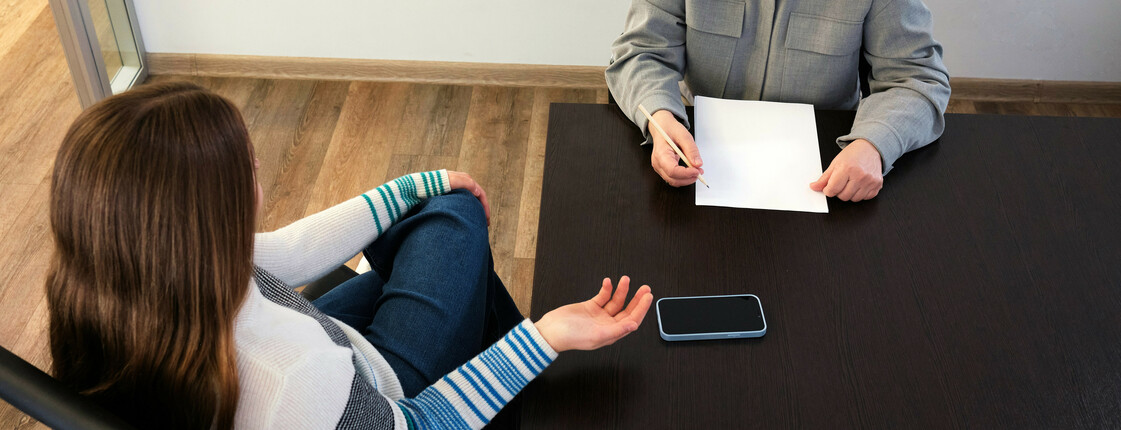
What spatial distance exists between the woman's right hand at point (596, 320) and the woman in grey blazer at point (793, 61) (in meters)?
0.29

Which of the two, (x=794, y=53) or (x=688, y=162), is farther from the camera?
(x=794, y=53)

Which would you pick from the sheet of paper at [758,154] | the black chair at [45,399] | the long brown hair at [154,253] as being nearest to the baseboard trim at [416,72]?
the sheet of paper at [758,154]

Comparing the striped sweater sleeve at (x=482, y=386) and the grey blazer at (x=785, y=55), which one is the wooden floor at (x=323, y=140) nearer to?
the grey blazer at (x=785, y=55)

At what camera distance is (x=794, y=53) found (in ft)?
4.49

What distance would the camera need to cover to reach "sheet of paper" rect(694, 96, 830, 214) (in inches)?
42.6

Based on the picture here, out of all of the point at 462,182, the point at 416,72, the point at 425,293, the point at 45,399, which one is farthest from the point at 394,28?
the point at 45,399

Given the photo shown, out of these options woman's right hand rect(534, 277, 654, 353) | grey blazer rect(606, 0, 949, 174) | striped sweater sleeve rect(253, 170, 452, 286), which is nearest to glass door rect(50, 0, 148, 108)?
striped sweater sleeve rect(253, 170, 452, 286)

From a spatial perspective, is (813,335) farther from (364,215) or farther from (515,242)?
(515,242)

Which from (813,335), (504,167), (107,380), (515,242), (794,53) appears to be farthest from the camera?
(504,167)

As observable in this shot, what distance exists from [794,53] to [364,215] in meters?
0.76

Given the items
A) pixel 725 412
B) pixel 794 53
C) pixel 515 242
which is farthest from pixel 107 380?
pixel 515 242

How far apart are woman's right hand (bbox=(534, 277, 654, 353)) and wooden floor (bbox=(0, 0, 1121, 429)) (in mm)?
1027

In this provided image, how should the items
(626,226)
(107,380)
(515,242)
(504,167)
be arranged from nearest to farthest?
(107,380)
(626,226)
(515,242)
(504,167)

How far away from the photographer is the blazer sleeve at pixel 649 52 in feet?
4.24
